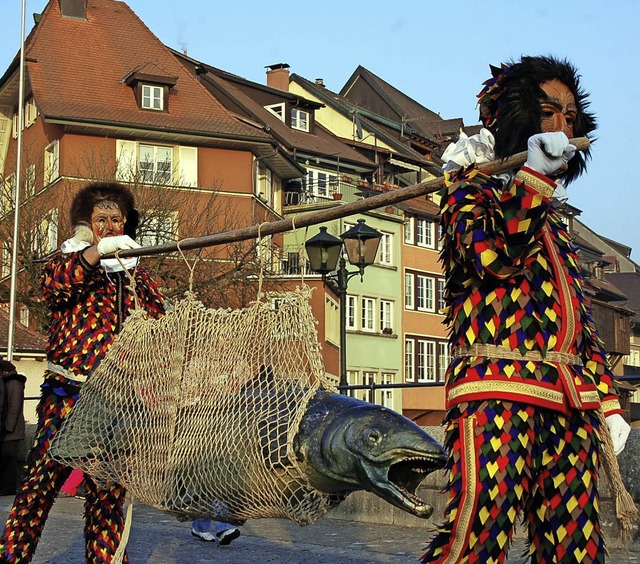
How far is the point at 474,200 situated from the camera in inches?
139

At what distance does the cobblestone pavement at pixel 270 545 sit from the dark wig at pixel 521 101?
3.02m

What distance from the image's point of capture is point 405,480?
3289mm

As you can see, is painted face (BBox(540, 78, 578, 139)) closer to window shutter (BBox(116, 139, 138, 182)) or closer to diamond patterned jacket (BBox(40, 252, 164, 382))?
diamond patterned jacket (BBox(40, 252, 164, 382))

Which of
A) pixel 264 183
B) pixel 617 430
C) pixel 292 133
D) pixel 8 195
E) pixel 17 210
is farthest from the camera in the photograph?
pixel 292 133

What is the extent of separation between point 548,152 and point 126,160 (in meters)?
34.9

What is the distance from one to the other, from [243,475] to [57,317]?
76.6 inches

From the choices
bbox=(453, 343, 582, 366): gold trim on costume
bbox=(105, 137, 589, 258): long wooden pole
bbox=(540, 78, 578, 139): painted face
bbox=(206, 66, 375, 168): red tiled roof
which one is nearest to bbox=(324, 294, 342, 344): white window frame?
bbox=(206, 66, 375, 168): red tiled roof

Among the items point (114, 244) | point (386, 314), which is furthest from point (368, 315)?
point (114, 244)

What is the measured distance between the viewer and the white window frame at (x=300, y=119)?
2025 inches

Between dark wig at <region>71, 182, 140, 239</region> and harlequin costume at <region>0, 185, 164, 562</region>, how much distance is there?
209 mm

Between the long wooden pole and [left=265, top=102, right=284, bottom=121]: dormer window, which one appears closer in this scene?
the long wooden pole

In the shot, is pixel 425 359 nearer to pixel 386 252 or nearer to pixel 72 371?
pixel 386 252

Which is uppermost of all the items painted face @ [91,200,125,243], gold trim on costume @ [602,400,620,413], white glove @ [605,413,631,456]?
painted face @ [91,200,125,243]

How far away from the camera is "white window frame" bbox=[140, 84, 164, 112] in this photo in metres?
41.2
